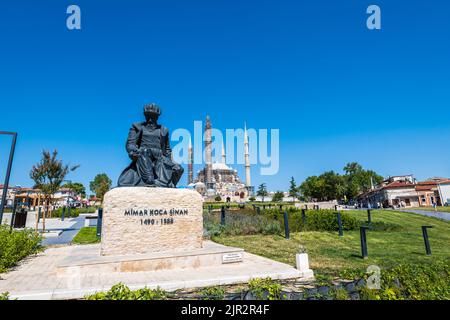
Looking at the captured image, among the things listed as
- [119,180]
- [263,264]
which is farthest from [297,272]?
[119,180]

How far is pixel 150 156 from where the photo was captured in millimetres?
8844

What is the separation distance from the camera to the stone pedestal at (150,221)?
7.20 meters

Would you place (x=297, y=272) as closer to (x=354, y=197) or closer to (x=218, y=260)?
(x=218, y=260)

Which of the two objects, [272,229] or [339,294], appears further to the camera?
[272,229]

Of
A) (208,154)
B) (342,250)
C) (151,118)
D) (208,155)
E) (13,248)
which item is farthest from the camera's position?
(208,155)

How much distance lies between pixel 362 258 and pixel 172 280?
579cm

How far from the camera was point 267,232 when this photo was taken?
13852 mm

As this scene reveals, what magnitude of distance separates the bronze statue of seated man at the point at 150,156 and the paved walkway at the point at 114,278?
2.89m

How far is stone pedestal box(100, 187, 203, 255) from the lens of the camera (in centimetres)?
720

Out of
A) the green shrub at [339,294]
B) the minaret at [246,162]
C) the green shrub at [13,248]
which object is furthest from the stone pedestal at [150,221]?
the minaret at [246,162]

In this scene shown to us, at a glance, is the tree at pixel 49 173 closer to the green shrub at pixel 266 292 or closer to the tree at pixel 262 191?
the green shrub at pixel 266 292

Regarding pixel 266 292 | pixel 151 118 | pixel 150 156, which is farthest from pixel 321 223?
pixel 266 292

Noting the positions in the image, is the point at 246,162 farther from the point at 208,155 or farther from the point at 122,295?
the point at 122,295

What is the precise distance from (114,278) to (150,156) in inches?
163
